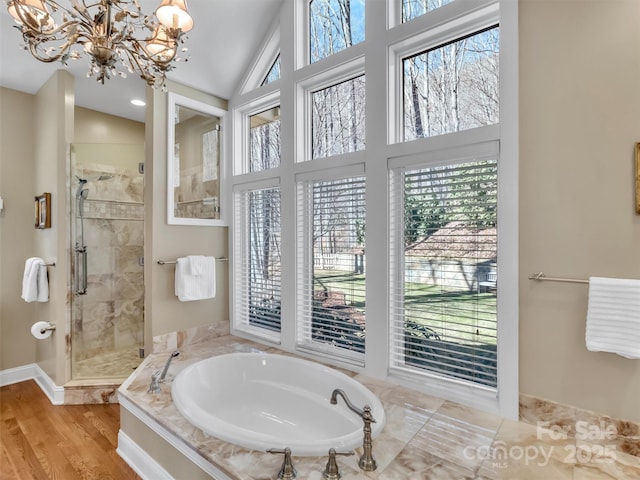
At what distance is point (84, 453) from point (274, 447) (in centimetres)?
162

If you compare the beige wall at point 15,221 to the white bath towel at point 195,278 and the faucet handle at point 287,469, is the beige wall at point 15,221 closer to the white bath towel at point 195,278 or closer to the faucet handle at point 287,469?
the white bath towel at point 195,278

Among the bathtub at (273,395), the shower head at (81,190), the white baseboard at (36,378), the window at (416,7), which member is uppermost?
the window at (416,7)

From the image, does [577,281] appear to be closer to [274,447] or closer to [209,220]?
[274,447]

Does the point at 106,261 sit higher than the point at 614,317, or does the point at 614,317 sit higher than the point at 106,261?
the point at 106,261

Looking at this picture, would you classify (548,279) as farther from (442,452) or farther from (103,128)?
(103,128)

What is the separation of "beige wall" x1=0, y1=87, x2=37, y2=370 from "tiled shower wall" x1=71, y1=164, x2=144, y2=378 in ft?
2.55

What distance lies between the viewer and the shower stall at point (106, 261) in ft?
9.86

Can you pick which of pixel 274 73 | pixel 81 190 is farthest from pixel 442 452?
pixel 81 190

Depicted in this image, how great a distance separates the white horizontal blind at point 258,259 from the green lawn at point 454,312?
3.90 ft

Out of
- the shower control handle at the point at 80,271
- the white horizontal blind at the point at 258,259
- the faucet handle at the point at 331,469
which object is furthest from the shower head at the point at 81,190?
the faucet handle at the point at 331,469

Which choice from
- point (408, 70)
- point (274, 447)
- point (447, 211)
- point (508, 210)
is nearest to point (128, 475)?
point (274, 447)

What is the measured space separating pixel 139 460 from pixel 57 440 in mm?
870

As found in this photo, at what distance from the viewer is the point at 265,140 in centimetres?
303

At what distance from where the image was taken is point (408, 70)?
2170 mm
